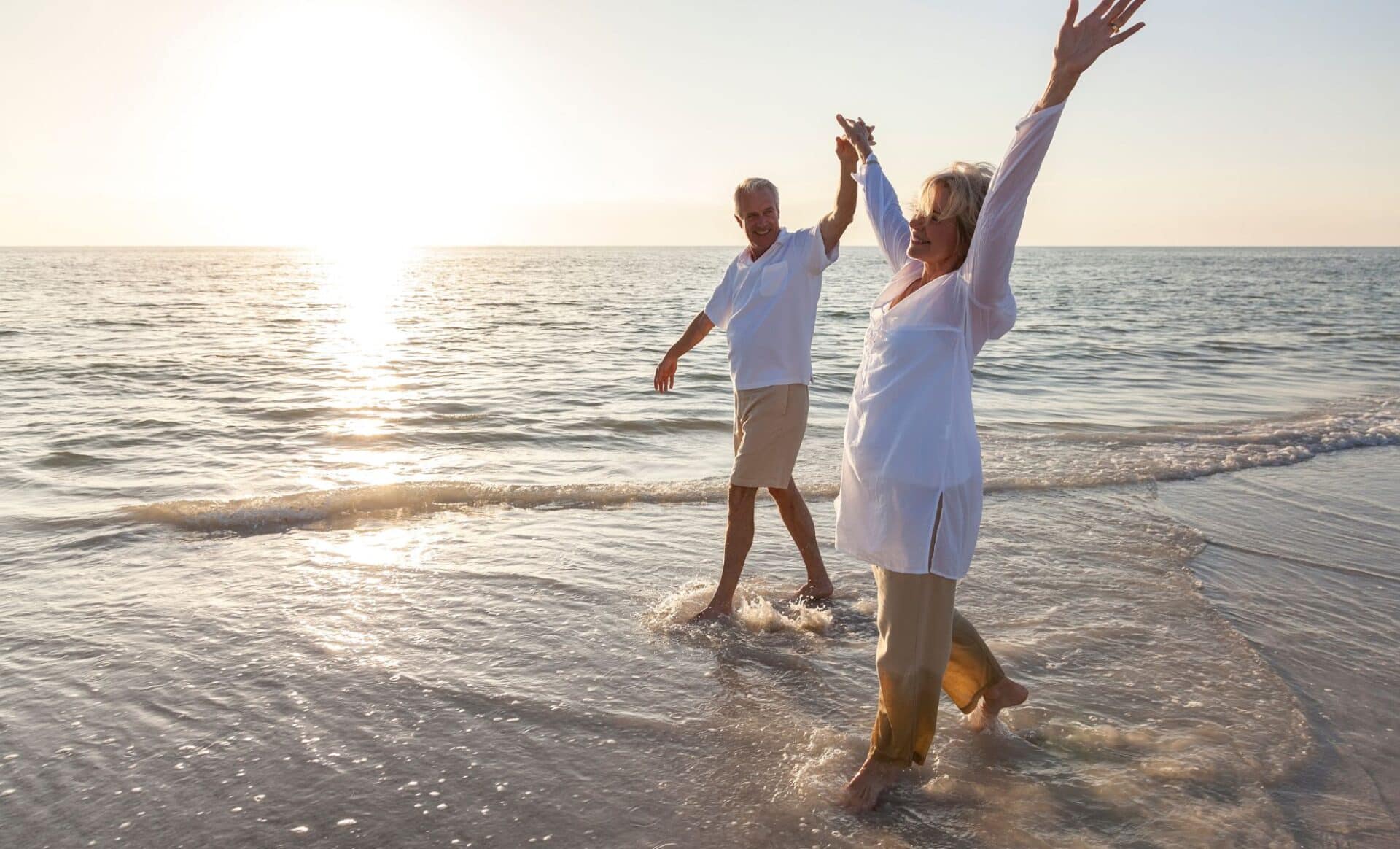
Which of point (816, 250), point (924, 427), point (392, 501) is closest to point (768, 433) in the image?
point (816, 250)

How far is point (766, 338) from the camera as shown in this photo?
15.5ft

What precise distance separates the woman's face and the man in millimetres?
1629

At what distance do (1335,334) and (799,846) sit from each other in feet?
81.4

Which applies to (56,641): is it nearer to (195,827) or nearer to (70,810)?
(70,810)

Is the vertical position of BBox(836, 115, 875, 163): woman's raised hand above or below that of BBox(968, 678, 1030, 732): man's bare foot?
above

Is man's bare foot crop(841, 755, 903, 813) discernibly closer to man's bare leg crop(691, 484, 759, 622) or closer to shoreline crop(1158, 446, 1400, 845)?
shoreline crop(1158, 446, 1400, 845)

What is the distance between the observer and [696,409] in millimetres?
12164

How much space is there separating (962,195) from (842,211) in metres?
1.75

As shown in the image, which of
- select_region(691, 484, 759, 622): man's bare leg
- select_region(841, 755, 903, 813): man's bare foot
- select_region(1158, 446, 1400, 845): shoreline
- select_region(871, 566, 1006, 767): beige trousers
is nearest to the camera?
select_region(871, 566, 1006, 767): beige trousers

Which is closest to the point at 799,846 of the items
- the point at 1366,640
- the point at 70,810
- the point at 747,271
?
the point at 70,810

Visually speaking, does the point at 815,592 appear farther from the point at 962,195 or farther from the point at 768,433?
the point at 962,195

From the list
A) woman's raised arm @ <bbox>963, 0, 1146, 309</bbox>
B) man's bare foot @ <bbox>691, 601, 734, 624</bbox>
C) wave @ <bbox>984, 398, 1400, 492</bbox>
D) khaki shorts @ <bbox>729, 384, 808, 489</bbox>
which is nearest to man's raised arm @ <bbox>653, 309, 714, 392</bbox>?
khaki shorts @ <bbox>729, 384, 808, 489</bbox>

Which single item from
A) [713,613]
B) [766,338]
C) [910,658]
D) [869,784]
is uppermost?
[766,338]

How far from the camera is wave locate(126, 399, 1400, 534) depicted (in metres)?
6.91
